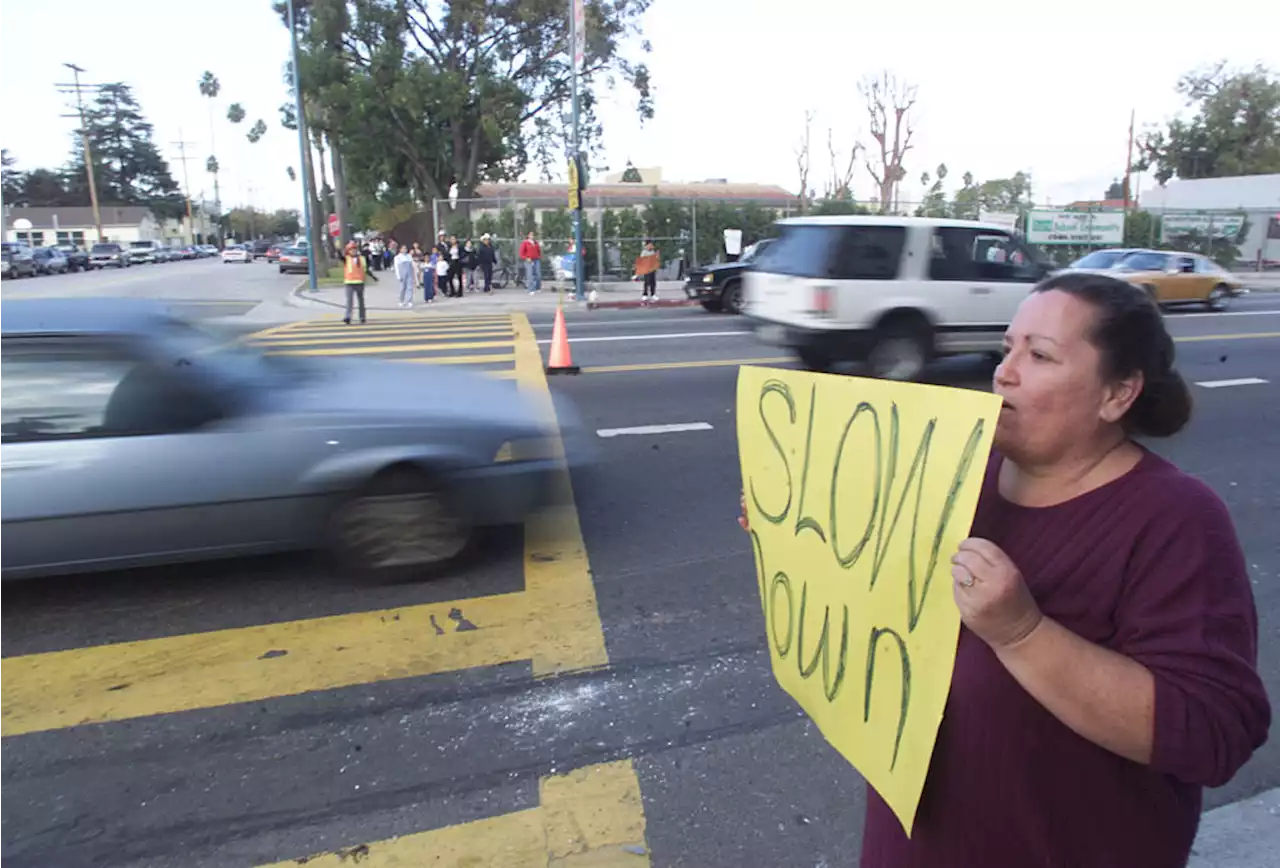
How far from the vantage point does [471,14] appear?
100 feet

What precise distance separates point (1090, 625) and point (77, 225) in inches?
4652

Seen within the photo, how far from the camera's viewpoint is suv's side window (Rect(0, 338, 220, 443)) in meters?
3.99

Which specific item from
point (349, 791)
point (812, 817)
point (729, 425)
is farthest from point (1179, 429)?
point (729, 425)

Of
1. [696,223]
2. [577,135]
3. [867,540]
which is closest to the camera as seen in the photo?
[867,540]

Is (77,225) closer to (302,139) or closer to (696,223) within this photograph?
(302,139)

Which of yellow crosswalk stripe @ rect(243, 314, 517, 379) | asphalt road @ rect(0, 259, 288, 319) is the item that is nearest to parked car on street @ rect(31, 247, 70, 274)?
asphalt road @ rect(0, 259, 288, 319)

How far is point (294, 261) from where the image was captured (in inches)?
1743

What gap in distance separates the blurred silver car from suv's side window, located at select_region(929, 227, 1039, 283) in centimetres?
668

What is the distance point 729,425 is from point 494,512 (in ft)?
12.0

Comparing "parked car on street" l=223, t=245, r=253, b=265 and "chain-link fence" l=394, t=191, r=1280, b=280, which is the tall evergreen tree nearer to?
"parked car on street" l=223, t=245, r=253, b=265

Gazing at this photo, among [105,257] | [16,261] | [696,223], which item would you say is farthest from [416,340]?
[105,257]

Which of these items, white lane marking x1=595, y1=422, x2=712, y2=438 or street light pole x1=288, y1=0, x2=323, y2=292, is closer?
white lane marking x1=595, y1=422, x2=712, y2=438

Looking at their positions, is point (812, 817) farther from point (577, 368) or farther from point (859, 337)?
point (577, 368)

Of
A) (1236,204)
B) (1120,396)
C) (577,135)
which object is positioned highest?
(577,135)
